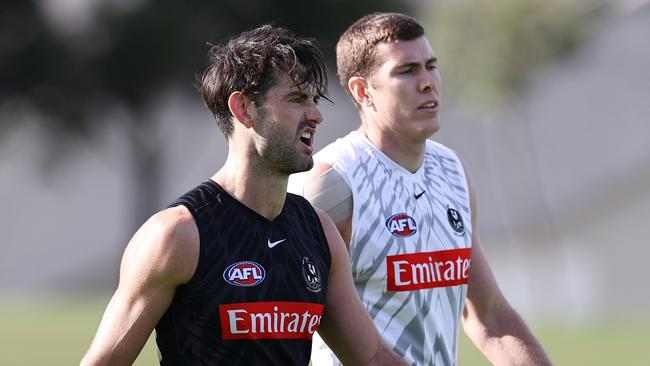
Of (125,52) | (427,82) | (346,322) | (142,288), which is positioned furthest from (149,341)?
(125,52)

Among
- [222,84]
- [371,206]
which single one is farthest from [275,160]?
[371,206]

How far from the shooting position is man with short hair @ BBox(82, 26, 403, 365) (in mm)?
5051

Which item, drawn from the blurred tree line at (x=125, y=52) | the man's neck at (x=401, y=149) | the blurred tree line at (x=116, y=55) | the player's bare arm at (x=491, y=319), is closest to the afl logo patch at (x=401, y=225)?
the man's neck at (x=401, y=149)

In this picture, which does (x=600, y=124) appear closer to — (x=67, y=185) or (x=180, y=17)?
Result: (x=180, y=17)

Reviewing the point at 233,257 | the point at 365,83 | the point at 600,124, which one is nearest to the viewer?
the point at 233,257

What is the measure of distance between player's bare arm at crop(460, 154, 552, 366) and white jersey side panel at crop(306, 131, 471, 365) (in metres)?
0.27

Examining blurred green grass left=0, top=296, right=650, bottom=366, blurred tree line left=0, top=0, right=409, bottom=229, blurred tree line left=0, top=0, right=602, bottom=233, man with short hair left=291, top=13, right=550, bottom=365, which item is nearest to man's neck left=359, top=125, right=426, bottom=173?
man with short hair left=291, top=13, right=550, bottom=365

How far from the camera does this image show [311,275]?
540 centimetres

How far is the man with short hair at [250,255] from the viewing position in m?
5.05

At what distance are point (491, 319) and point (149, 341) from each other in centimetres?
1269

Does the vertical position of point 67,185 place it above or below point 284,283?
above

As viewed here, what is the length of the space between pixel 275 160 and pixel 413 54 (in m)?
1.76

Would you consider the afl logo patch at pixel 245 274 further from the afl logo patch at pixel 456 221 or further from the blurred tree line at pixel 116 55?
the blurred tree line at pixel 116 55

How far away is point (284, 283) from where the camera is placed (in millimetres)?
5305
